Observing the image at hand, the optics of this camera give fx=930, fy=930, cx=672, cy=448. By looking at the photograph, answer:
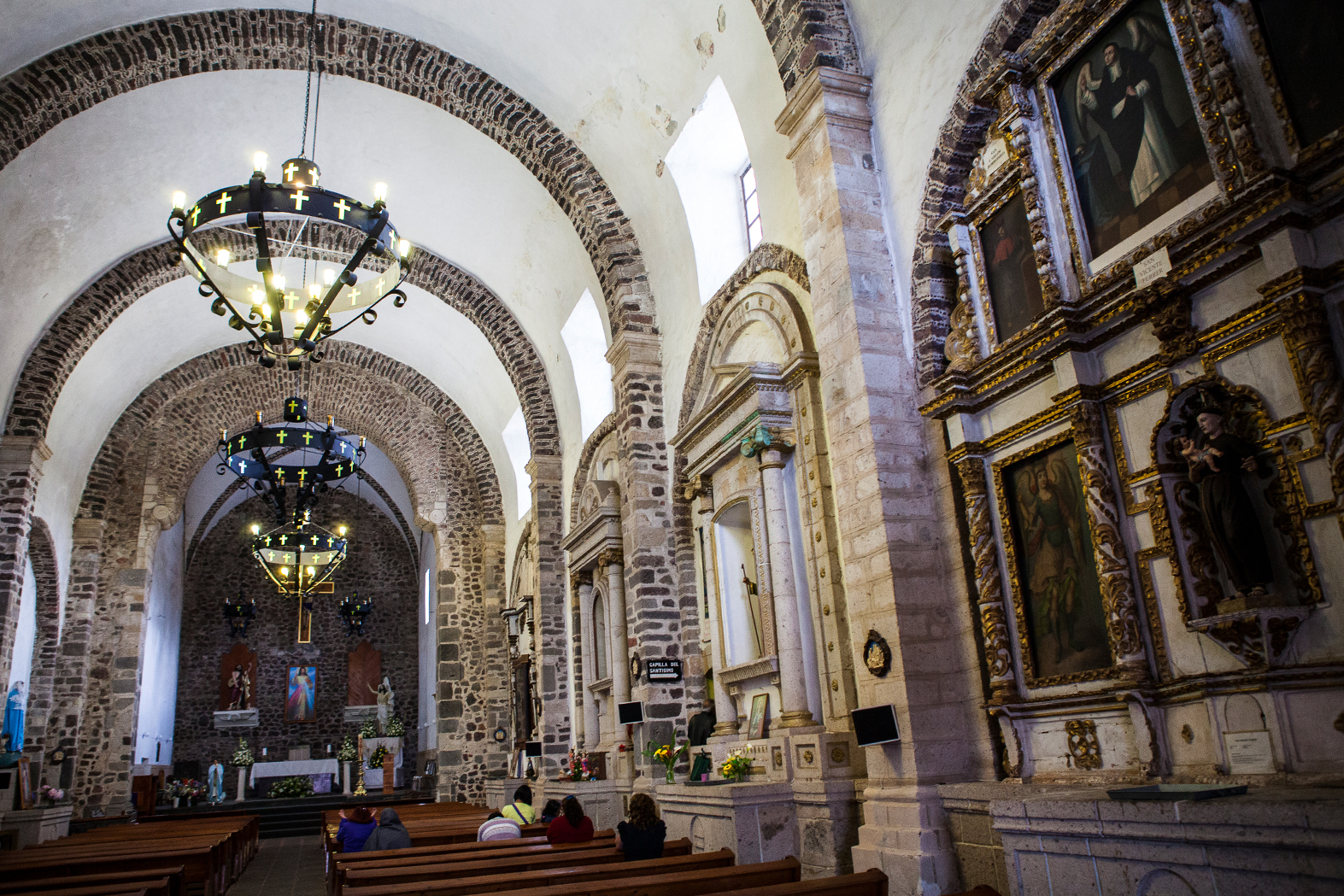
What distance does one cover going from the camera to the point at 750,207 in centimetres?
999

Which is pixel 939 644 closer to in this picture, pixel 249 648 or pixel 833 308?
pixel 833 308

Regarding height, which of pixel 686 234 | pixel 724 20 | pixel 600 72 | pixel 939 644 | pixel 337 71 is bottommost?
pixel 939 644

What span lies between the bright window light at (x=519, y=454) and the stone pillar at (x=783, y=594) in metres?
10.1

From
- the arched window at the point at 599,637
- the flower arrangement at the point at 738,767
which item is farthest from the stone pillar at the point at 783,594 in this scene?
the arched window at the point at 599,637

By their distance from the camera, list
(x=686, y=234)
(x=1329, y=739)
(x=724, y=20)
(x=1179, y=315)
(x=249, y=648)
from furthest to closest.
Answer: (x=249, y=648) → (x=686, y=234) → (x=724, y=20) → (x=1179, y=315) → (x=1329, y=739)

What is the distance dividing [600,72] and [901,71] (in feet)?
14.9

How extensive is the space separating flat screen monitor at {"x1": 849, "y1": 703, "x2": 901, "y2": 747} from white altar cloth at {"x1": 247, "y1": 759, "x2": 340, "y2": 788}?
22.2m

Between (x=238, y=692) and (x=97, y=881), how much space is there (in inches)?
847

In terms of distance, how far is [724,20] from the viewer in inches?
342

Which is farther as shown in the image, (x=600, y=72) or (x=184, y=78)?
(x=184, y=78)

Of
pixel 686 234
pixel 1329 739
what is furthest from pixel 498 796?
pixel 1329 739

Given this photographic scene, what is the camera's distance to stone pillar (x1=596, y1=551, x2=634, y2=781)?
38.4ft

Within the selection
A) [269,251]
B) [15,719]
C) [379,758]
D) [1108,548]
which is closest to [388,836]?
[269,251]

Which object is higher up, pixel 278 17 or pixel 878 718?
pixel 278 17
